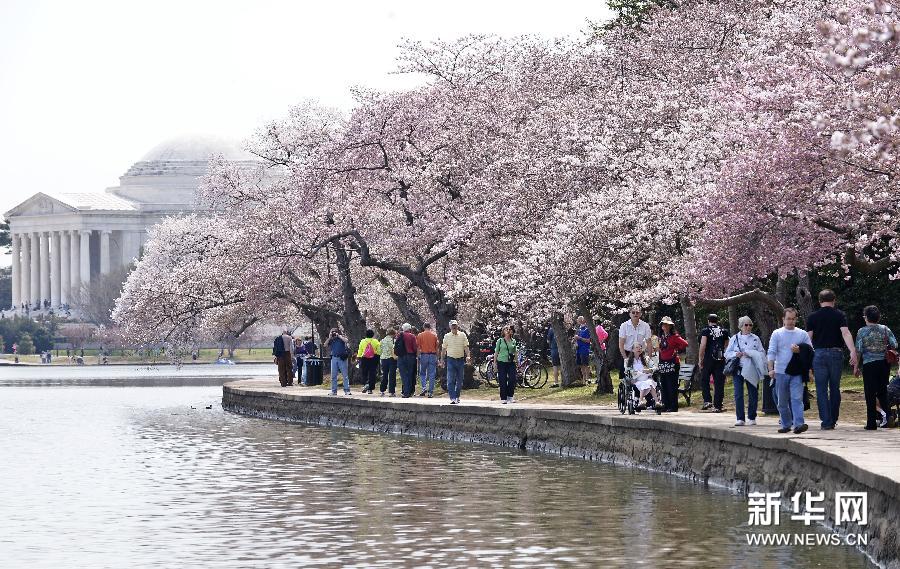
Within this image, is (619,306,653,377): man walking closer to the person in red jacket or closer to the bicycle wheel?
the person in red jacket

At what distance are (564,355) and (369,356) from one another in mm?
4764

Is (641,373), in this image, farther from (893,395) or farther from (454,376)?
(454,376)

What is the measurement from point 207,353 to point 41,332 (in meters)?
22.9

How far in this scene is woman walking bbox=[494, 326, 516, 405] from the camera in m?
36.8

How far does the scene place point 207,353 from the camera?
146000mm

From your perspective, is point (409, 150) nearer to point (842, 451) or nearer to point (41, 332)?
point (842, 451)

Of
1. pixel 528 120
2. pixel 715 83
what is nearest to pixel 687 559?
pixel 715 83

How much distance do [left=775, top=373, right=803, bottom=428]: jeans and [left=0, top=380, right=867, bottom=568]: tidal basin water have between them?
156 cm

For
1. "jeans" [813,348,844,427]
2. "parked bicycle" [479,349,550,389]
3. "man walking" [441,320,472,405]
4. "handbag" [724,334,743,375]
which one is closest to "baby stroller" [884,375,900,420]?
"jeans" [813,348,844,427]

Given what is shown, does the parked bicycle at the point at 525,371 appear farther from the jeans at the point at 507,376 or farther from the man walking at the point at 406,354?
the jeans at the point at 507,376

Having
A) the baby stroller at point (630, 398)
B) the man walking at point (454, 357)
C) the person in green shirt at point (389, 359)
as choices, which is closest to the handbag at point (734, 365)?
the baby stroller at point (630, 398)

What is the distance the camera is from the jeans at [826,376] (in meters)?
24.8

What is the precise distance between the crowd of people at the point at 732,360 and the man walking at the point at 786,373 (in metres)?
0.01

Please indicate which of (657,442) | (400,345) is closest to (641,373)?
(657,442)
